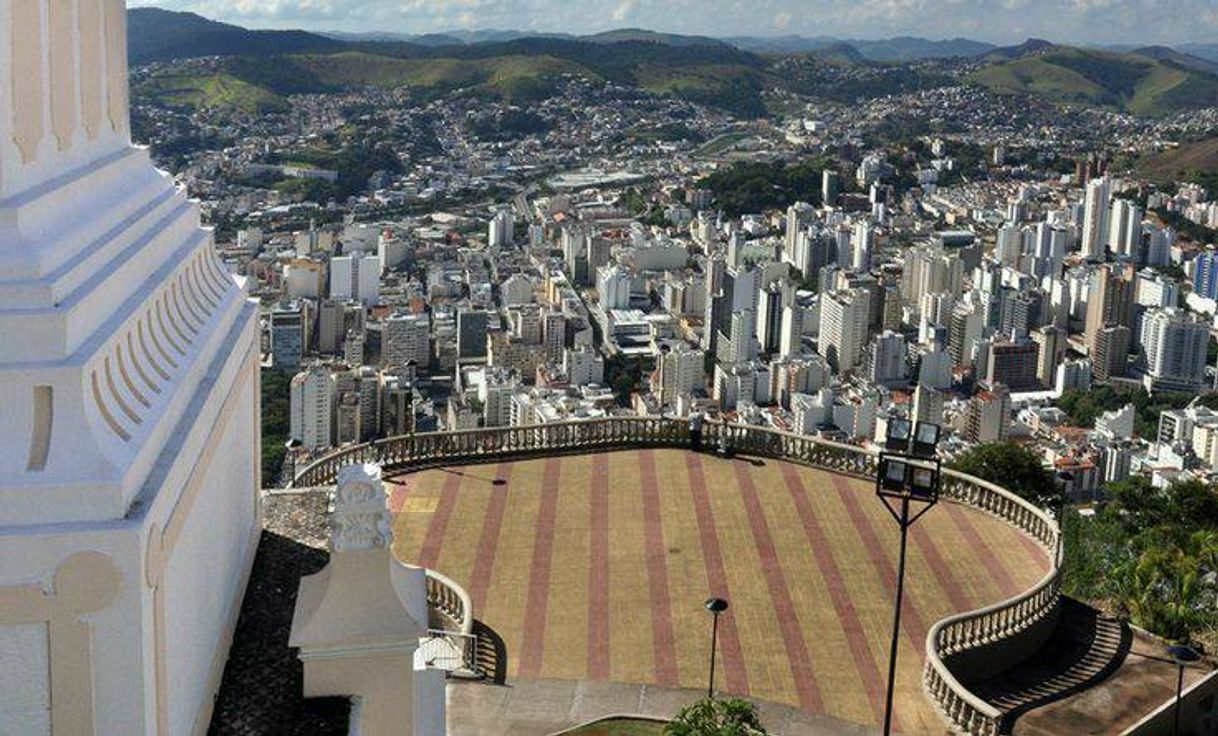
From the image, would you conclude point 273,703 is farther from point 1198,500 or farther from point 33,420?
point 1198,500

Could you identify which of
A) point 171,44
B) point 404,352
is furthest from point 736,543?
point 171,44

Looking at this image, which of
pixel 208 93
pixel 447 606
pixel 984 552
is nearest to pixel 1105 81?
pixel 208 93

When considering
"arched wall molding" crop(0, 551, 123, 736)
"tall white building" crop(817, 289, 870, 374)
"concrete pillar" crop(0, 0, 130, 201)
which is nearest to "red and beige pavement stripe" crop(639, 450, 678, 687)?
"arched wall molding" crop(0, 551, 123, 736)

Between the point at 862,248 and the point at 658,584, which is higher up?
the point at 658,584

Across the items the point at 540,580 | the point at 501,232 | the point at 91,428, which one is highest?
the point at 91,428

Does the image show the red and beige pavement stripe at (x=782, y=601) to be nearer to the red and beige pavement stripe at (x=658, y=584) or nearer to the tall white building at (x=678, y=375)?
the red and beige pavement stripe at (x=658, y=584)

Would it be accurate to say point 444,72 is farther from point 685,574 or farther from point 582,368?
point 685,574

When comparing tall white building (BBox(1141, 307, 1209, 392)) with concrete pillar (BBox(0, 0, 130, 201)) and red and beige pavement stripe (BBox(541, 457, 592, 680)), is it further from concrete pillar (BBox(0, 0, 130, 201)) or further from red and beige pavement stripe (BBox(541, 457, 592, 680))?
concrete pillar (BBox(0, 0, 130, 201))

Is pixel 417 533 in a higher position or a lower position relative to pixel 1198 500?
higher
